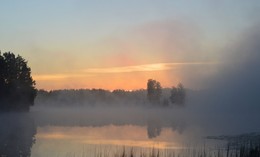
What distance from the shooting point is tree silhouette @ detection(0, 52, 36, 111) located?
92.7 m

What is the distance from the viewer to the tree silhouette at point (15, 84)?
92688 millimetres

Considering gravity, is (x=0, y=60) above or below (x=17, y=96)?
above

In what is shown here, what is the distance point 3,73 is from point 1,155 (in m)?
64.6

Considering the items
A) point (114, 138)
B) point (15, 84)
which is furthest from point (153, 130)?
point (15, 84)

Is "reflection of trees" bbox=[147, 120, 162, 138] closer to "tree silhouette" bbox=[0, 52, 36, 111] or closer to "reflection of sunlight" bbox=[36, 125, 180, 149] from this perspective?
"reflection of sunlight" bbox=[36, 125, 180, 149]

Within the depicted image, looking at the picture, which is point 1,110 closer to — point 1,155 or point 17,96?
point 17,96

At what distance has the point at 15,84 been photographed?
3757 inches

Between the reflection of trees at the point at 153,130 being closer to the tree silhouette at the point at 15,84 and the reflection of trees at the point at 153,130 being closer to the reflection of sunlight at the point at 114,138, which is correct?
the reflection of sunlight at the point at 114,138

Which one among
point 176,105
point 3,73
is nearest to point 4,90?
point 3,73

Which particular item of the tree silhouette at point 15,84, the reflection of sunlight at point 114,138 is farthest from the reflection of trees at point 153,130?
the tree silhouette at point 15,84

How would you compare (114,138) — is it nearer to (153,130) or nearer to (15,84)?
(153,130)

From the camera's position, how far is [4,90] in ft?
299

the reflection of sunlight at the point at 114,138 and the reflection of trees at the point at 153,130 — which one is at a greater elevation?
the reflection of trees at the point at 153,130

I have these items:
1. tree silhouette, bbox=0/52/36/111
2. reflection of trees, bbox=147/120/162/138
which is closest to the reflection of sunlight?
reflection of trees, bbox=147/120/162/138
